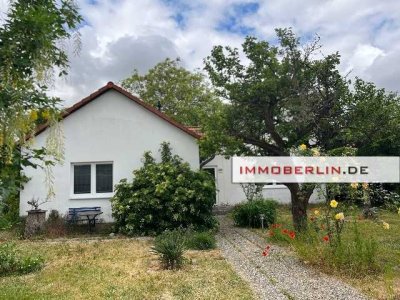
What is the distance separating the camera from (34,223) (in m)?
12.5

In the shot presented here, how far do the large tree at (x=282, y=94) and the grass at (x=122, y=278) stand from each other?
4.00 m

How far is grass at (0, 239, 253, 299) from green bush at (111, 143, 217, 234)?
7.73 feet

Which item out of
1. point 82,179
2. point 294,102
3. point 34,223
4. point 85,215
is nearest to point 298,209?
point 294,102

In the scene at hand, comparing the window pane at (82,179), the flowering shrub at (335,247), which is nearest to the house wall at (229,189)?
the window pane at (82,179)

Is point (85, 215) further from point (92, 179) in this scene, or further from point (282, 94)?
point (282, 94)

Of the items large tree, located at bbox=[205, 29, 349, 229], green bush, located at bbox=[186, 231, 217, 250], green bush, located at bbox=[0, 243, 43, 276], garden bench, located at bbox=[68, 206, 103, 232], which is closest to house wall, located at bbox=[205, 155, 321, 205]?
garden bench, located at bbox=[68, 206, 103, 232]

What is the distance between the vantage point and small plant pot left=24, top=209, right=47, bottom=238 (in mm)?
12359

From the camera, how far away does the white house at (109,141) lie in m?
14.3

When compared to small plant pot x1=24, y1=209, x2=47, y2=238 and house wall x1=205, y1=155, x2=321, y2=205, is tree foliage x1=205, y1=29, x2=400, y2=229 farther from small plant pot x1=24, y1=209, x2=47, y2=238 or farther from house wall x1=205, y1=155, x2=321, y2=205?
house wall x1=205, y1=155, x2=321, y2=205

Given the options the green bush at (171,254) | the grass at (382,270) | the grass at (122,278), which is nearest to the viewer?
the grass at (382,270)

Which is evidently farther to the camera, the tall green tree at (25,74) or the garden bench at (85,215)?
the garden bench at (85,215)

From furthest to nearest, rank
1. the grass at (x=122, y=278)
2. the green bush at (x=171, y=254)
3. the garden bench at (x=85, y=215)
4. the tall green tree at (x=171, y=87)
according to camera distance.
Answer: the tall green tree at (x=171, y=87), the garden bench at (x=85, y=215), the green bush at (x=171, y=254), the grass at (x=122, y=278)

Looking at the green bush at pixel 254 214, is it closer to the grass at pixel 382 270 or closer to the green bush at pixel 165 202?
the grass at pixel 382 270

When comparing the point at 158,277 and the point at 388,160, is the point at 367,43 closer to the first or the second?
the point at 388,160
